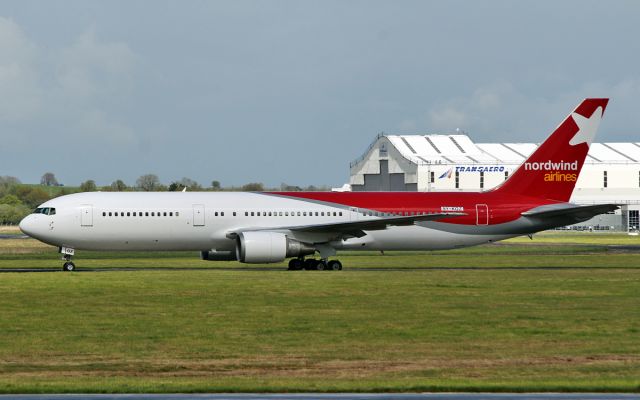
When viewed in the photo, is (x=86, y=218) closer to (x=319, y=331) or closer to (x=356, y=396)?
(x=319, y=331)

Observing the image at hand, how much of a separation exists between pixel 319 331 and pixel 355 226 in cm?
2290

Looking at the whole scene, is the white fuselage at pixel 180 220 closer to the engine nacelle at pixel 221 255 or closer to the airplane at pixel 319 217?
the airplane at pixel 319 217

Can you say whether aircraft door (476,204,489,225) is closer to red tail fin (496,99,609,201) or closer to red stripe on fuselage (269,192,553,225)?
red stripe on fuselage (269,192,553,225)

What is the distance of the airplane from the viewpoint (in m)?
48.1

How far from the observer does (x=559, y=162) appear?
53.6 m

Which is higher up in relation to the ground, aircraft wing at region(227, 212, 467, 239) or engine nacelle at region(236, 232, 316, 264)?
aircraft wing at region(227, 212, 467, 239)

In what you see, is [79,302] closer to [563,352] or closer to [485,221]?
[563,352]

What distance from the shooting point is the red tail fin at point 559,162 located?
175 feet

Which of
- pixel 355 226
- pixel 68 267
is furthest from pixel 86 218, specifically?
pixel 355 226

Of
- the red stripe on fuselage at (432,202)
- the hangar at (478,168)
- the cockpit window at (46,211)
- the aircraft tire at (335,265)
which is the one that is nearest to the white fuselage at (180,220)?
the cockpit window at (46,211)

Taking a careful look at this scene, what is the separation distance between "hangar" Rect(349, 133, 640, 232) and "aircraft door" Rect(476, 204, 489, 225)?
76.4m

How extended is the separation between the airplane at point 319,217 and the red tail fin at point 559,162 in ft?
0.16

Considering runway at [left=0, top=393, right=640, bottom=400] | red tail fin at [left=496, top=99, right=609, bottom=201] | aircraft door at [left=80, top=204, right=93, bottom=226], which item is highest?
red tail fin at [left=496, top=99, right=609, bottom=201]

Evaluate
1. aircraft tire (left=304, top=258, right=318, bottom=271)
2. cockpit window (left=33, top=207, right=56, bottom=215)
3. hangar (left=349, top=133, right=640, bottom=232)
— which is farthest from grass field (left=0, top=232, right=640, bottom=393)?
hangar (left=349, top=133, right=640, bottom=232)
